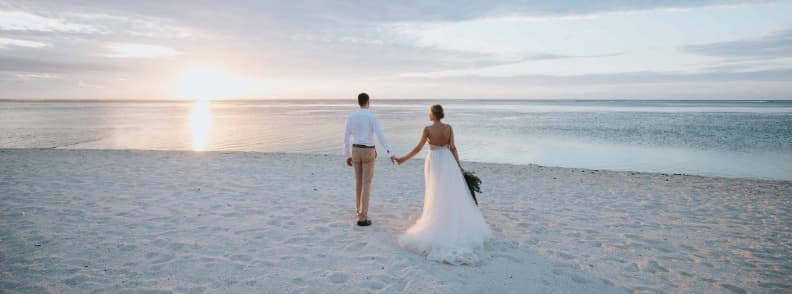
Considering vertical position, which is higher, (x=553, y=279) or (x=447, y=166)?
(x=447, y=166)

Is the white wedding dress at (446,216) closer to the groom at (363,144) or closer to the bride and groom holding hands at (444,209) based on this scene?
the bride and groom holding hands at (444,209)

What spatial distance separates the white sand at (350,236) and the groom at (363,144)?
22.4 inches

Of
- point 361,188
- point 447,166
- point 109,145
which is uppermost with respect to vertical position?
point 447,166

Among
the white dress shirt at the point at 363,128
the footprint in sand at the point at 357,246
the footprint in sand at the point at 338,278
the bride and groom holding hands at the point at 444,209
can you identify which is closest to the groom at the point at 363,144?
the white dress shirt at the point at 363,128

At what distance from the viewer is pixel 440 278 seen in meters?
4.39

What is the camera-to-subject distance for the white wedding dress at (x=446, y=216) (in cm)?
512

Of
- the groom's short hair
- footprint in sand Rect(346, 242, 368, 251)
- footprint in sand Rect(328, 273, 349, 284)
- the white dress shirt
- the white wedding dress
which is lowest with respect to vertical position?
footprint in sand Rect(346, 242, 368, 251)

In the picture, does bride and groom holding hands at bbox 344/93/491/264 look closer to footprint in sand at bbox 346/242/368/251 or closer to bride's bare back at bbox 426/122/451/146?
bride's bare back at bbox 426/122/451/146

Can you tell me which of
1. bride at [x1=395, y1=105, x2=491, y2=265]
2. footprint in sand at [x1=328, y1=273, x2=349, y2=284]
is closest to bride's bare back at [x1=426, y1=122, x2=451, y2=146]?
bride at [x1=395, y1=105, x2=491, y2=265]

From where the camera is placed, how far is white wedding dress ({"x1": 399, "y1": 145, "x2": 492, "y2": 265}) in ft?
16.8

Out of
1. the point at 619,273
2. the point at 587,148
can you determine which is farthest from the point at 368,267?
the point at 587,148

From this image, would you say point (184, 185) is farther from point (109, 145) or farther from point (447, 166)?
point (109, 145)

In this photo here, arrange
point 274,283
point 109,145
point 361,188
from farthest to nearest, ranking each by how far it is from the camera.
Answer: point 109,145, point 361,188, point 274,283

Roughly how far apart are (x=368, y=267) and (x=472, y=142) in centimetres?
1918
